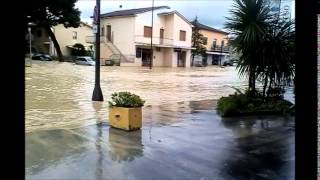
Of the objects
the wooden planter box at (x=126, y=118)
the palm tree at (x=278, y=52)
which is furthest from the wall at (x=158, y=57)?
the wooden planter box at (x=126, y=118)

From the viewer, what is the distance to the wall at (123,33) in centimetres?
5262

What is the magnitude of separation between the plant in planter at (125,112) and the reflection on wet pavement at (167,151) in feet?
0.60

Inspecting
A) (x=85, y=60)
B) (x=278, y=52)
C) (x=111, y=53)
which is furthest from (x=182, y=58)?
(x=278, y=52)

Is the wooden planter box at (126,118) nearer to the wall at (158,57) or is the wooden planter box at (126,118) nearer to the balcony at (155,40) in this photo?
the balcony at (155,40)

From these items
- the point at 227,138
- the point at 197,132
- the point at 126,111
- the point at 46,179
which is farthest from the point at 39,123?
the point at 46,179

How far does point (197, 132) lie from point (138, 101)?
1266mm

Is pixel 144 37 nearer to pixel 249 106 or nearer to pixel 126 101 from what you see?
pixel 249 106

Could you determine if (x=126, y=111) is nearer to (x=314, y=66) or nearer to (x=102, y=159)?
(x=102, y=159)

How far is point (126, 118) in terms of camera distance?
8.33 metres

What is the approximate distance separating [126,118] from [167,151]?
198cm

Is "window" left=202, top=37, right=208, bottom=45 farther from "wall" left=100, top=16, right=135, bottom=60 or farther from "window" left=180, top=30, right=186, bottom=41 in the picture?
"wall" left=100, top=16, right=135, bottom=60

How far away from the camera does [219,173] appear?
5281 mm

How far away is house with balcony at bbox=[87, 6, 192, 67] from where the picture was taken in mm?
52281

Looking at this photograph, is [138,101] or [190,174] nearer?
[190,174]
